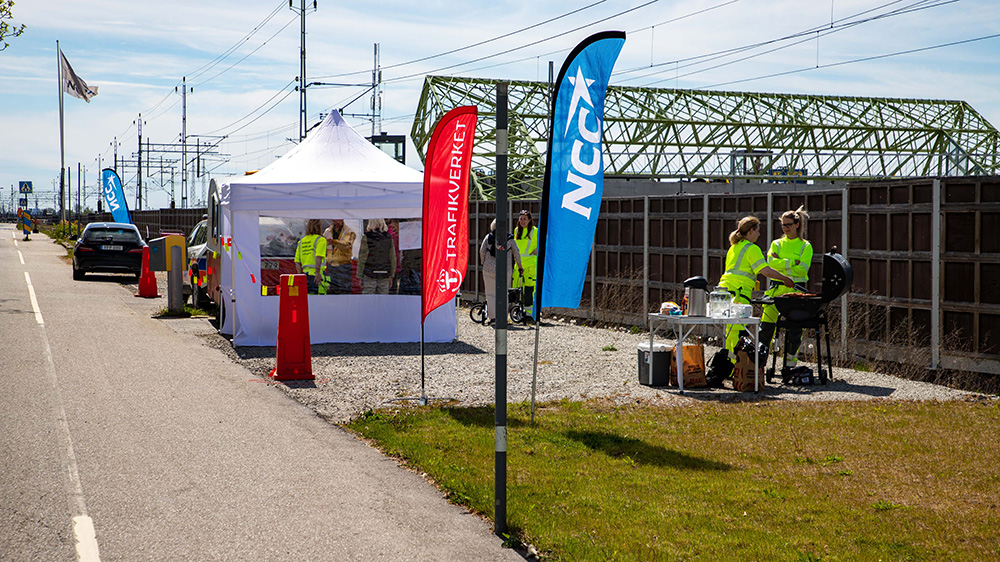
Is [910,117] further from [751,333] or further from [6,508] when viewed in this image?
[6,508]

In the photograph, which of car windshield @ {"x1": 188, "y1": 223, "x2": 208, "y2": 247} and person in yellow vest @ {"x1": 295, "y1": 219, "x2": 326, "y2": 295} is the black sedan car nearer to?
car windshield @ {"x1": 188, "y1": 223, "x2": 208, "y2": 247}

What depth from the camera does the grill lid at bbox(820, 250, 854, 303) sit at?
1074 centimetres

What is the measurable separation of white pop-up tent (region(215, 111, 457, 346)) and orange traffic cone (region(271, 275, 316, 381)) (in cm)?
293

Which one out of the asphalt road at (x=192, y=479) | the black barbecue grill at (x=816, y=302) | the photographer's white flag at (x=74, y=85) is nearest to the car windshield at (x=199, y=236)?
the asphalt road at (x=192, y=479)

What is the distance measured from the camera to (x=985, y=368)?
420 inches

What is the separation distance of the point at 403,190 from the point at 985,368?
328 inches

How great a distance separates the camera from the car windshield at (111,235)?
91.1 feet

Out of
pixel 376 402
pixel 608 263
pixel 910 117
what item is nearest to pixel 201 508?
pixel 376 402

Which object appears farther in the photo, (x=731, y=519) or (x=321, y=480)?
(x=321, y=480)

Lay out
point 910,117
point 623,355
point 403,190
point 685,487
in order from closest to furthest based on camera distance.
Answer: point 685,487 → point 623,355 → point 403,190 → point 910,117

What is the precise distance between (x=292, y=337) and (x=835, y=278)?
Answer: 248 inches

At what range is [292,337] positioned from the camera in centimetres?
1164

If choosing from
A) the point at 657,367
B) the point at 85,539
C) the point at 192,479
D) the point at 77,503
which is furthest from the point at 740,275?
the point at 85,539

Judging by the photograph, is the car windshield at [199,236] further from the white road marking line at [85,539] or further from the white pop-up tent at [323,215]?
the white road marking line at [85,539]
